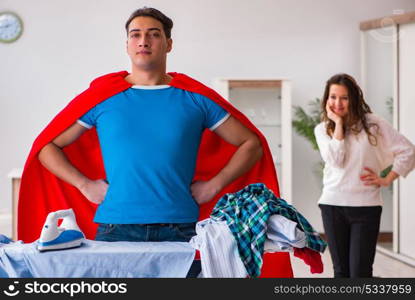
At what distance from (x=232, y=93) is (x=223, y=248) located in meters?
6.15

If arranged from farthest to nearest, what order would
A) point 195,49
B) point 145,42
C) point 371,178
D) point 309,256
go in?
point 195,49
point 371,178
point 145,42
point 309,256

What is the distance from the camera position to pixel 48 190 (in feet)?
8.73

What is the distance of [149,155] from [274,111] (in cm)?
607

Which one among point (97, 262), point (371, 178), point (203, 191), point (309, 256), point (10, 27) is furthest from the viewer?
point (10, 27)

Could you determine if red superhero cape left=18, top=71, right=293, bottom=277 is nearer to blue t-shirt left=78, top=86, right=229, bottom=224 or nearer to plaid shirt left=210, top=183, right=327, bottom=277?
blue t-shirt left=78, top=86, right=229, bottom=224

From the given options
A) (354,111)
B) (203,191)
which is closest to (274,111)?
(354,111)

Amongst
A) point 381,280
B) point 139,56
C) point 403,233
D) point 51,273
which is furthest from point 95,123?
point 403,233

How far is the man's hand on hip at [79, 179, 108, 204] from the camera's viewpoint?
2523mm

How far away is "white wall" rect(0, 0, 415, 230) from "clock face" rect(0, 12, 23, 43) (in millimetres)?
81

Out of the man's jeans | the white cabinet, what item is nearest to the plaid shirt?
the man's jeans

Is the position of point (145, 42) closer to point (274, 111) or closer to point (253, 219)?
point (253, 219)

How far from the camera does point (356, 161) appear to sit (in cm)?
441

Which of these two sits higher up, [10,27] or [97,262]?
[10,27]

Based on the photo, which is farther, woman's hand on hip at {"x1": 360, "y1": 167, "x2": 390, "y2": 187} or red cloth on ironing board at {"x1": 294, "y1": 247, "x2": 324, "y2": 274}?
woman's hand on hip at {"x1": 360, "y1": 167, "x2": 390, "y2": 187}
